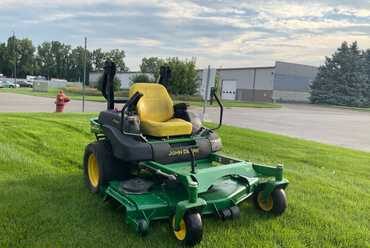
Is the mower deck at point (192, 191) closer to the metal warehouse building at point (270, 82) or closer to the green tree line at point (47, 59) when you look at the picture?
the metal warehouse building at point (270, 82)

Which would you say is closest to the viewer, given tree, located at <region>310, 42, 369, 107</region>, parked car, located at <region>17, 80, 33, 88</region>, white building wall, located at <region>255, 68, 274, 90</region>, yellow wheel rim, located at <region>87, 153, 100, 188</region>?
yellow wheel rim, located at <region>87, 153, 100, 188</region>

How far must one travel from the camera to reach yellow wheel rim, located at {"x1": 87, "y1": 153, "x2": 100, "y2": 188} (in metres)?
5.08

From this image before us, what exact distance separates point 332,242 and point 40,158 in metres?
4.83

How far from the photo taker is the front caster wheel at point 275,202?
4457 mm

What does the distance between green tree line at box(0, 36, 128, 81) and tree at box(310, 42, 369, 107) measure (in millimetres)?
39760

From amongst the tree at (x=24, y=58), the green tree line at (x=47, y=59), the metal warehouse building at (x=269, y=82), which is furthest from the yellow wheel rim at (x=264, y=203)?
the tree at (x=24, y=58)

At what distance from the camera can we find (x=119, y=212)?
4.44 m

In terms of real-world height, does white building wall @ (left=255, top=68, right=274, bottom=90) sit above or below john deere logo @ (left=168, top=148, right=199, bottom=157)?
above

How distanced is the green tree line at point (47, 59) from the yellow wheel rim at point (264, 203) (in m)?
71.4

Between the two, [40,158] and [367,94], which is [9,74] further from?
[40,158]

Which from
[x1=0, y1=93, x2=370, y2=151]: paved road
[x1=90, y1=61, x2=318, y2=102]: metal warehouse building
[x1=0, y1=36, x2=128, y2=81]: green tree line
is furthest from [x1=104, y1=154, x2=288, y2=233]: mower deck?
[x1=0, y1=36, x2=128, y2=81]: green tree line

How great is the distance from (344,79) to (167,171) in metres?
47.7

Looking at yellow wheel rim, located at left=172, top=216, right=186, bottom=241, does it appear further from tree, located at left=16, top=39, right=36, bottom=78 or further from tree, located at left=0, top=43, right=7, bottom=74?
tree, located at left=16, top=39, right=36, bottom=78

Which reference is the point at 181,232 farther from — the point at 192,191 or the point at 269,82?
the point at 269,82
